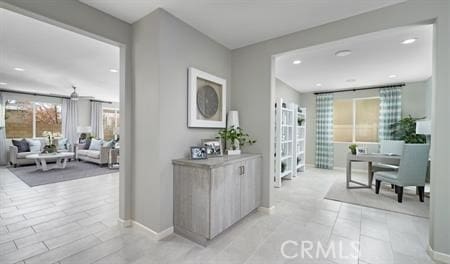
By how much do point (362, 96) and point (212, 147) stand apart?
545 centimetres

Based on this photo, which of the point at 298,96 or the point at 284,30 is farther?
the point at 298,96

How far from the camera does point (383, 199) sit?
11.3 feet

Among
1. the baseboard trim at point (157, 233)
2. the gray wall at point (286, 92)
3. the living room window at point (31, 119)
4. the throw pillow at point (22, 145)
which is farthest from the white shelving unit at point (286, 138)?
the living room window at point (31, 119)

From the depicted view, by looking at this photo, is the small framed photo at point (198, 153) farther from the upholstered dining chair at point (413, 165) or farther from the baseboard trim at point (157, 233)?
the upholstered dining chair at point (413, 165)

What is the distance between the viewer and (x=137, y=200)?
2.37m

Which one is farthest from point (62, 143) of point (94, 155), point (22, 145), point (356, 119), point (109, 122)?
point (356, 119)

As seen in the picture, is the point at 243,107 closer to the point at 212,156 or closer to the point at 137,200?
the point at 212,156

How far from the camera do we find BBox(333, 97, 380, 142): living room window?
5.73 meters

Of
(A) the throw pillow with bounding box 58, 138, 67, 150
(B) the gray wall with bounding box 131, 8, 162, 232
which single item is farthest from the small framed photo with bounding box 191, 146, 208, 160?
(A) the throw pillow with bounding box 58, 138, 67, 150

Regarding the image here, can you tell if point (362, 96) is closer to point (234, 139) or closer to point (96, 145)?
point (234, 139)

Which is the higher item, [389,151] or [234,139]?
[234,139]

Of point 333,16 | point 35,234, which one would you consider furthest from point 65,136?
point 333,16

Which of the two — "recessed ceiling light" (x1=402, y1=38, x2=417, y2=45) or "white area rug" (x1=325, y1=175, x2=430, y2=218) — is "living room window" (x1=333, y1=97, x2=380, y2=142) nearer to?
"white area rug" (x1=325, y1=175, x2=430, y2=218)

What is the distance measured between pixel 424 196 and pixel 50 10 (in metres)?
5.97
